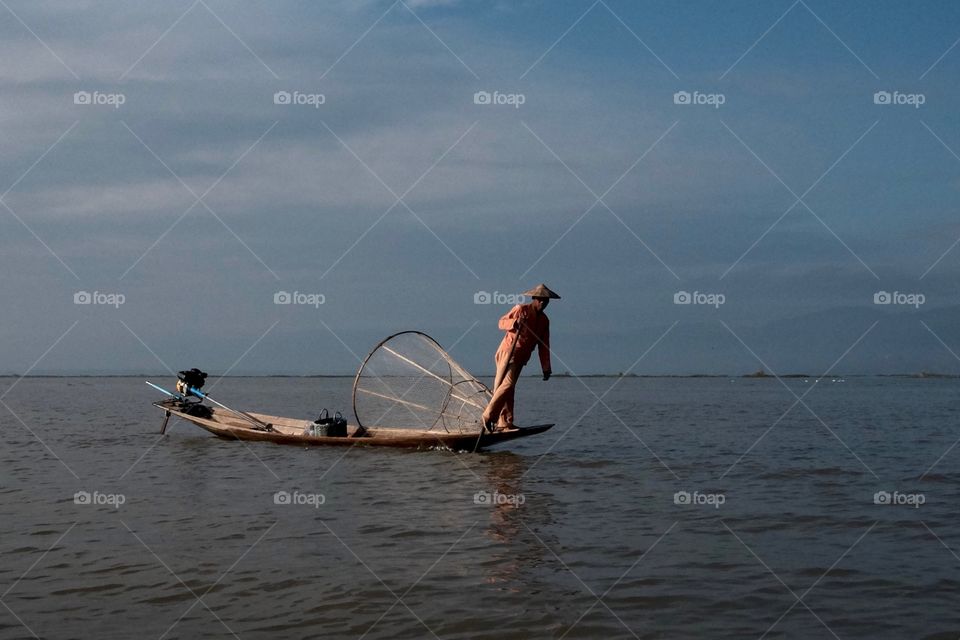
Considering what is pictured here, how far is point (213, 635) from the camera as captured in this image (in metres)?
5.32

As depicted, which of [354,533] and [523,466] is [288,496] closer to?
[354,533]

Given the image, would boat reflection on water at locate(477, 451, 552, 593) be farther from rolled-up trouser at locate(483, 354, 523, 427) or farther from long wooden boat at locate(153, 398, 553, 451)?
rolled-up trouser at locate(483, 354, 523, 427)

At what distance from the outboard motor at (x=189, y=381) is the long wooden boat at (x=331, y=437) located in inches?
11.4

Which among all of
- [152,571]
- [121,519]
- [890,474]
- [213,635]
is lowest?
[213,635]

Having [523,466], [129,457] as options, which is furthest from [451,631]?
[129,457]

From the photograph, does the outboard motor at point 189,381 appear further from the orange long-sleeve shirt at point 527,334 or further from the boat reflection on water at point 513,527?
the boat reflection on water at point 513,527

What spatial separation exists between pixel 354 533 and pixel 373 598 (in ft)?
7.20

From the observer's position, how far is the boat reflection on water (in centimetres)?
666

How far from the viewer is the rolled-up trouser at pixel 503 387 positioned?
14.0 metres

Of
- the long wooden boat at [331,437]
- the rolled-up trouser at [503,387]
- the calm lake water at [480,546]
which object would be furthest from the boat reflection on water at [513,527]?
the rolled-up trouser at [503,387]

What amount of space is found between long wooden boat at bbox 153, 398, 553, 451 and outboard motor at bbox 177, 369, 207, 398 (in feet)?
0.95

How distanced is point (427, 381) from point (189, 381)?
603cm

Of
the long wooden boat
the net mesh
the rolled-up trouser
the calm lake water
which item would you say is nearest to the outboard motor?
the long wooden boat

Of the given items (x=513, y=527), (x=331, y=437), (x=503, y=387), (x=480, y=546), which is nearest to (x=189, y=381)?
(x=331, y=437)
